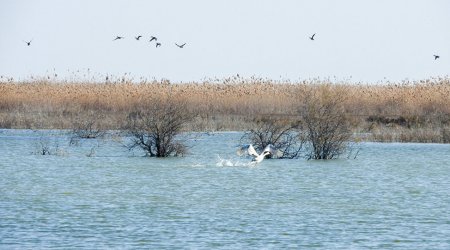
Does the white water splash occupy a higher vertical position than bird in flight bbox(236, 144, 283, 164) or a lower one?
lower

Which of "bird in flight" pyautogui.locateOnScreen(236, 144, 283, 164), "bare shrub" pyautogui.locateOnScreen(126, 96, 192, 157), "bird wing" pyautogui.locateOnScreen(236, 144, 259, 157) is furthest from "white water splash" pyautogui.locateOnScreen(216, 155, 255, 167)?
"bird wing" pyautogui.locateOnScreen(236, 144, 259, 157)

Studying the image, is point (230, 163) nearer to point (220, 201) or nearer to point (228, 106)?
point (220, 201)

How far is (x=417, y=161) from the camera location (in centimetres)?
3136

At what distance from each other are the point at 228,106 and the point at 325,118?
1709 centimetres

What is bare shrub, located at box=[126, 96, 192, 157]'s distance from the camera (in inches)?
1122

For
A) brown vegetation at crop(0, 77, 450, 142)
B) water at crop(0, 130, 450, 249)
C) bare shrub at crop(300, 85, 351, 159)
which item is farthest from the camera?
brown vegetation at crop(0, 77, 450, 142)

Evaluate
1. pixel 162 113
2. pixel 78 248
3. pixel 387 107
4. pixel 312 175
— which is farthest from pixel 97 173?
pixel 387 107

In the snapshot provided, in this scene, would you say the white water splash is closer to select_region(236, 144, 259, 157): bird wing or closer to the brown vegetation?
Answer: select_region(236, 144, 259, 157): bird wing

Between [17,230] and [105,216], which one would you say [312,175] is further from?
[17,230]

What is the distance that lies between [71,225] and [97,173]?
10.0 meters

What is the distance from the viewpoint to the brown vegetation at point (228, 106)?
1642 inches

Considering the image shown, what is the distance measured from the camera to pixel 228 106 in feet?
147

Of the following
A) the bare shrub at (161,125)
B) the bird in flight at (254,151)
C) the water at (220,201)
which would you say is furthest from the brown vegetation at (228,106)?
the bird in flight at (254,151)

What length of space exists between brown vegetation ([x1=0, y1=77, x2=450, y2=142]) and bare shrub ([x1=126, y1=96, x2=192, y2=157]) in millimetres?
9847
